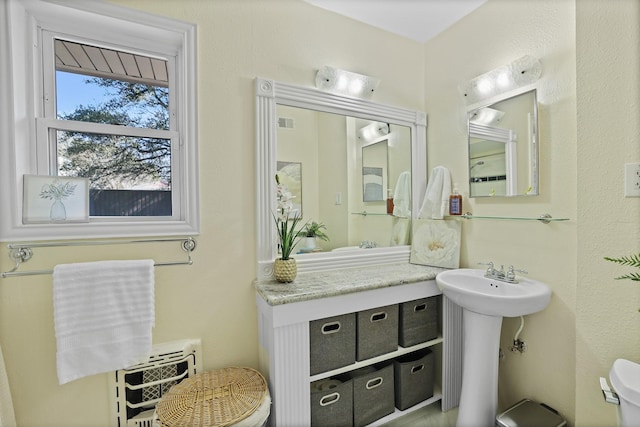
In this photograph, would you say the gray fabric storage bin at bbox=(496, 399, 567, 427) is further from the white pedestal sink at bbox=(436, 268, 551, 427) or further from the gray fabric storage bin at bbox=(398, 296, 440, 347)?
the gray fabric storage bin at bbox=(398, 296, 440, 347)

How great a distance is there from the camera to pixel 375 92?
1933mm

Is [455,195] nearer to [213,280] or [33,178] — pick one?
[213,280]

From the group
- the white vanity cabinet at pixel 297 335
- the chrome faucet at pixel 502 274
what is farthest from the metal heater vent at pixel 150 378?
the chrome faucet at pixel 502 274

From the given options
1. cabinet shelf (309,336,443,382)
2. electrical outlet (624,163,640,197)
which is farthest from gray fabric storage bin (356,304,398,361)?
electrical outlet (624,163,640,197)

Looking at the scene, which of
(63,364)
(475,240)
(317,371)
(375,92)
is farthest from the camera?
(375,92)

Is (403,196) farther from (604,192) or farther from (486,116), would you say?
(604,192)

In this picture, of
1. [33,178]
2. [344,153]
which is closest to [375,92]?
[344,153]

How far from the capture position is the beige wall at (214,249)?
1.20 m

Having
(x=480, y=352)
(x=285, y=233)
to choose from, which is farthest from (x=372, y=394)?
(x=285, y=233)

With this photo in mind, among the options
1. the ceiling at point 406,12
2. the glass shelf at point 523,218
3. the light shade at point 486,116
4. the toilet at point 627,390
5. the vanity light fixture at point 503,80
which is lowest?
the toilet at point 627,390

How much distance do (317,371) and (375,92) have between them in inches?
68.3

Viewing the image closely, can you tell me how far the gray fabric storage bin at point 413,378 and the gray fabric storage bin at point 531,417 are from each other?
41 cm

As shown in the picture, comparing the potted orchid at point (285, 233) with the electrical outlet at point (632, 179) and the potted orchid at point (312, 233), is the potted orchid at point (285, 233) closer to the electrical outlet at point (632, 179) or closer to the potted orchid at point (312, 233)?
the potted orchid at point (312, 233)

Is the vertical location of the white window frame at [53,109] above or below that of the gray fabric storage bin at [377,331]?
above
